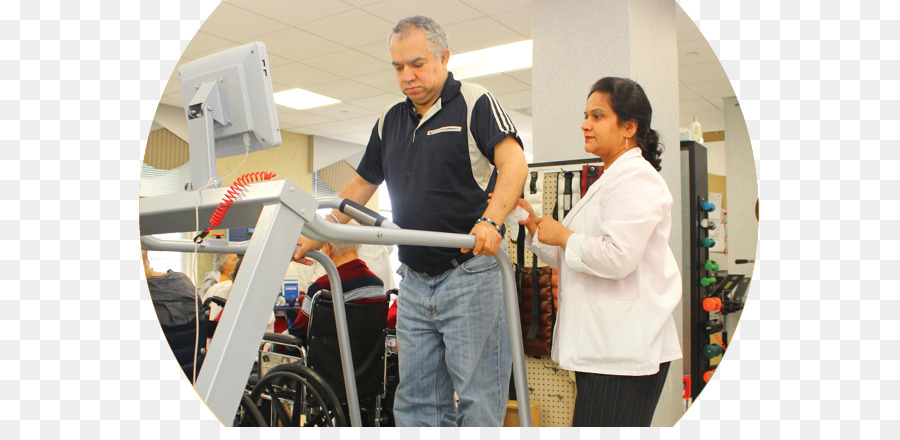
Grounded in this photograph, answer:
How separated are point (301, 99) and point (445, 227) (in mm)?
→ 5285

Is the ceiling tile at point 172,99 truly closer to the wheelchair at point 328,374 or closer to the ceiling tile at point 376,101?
the ceiling tile at point 376,101

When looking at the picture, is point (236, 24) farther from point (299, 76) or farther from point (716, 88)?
point (716, 88)

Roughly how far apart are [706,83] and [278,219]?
5881 millimetres

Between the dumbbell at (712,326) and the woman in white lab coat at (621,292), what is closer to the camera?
the woman in white lab coat at (621,292)

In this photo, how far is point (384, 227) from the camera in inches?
49.8

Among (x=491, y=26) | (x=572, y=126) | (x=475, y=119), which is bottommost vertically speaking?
(x=475, y=119)

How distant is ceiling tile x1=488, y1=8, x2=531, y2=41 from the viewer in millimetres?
4198

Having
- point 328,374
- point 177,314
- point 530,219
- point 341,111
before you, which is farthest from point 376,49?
point 530,219

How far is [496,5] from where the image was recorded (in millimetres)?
4062

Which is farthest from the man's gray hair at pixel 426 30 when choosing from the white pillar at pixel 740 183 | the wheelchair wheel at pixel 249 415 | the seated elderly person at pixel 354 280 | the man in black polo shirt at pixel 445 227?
the white pillar at pixel 740 183

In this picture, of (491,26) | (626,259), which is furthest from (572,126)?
(491,26)

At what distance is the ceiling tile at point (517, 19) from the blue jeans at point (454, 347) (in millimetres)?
2920

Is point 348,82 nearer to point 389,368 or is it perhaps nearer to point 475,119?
point 389,368

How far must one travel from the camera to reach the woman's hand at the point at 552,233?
1373mm
